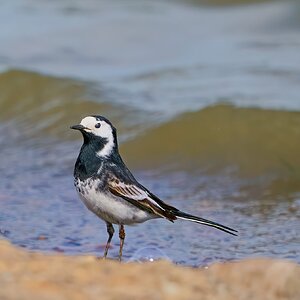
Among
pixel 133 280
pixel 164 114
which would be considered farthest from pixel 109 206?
pixel 164 114

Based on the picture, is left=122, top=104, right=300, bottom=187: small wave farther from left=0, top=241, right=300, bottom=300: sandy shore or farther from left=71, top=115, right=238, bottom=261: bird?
left=0, top=241, right=300, bottom=300: sandy shore

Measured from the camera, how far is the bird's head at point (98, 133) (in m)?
6.52

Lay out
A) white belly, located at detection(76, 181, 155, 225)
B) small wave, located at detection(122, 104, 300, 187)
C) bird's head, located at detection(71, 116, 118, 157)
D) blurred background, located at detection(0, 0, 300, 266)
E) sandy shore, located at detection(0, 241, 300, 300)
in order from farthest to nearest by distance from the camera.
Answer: small wave, located at detection(122, 104, 300, 187) < blurred background, located at detection(0, 0, 300, 266) < bird's head, located at detection(71, 116, 118, 157) < white belly, located at detection(76, 181, 155, 225) < sandy shore, located at detection(0, 241, 300, 300)

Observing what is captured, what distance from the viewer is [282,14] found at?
1470cm

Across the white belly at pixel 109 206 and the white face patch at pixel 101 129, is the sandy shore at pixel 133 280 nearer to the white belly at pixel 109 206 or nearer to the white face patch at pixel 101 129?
the white belly at pixel 109 206

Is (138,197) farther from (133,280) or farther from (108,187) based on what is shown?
(133,280)

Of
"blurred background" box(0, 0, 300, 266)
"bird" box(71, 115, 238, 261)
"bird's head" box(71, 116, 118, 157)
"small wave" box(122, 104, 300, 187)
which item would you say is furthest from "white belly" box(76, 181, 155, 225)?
"small wave" box(122, 104, 300, 187)

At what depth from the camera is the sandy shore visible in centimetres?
412

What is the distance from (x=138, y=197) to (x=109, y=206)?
209 mm

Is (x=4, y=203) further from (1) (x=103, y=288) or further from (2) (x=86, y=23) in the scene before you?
(2) (x=86, y=23)

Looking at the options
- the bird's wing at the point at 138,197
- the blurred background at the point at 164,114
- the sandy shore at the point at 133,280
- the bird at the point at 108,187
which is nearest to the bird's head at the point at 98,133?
the bird at the point at 108,187

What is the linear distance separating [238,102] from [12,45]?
4.04 meters

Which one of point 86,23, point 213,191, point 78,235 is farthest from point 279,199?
point 86,23

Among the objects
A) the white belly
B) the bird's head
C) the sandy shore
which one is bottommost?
the sandy shore
